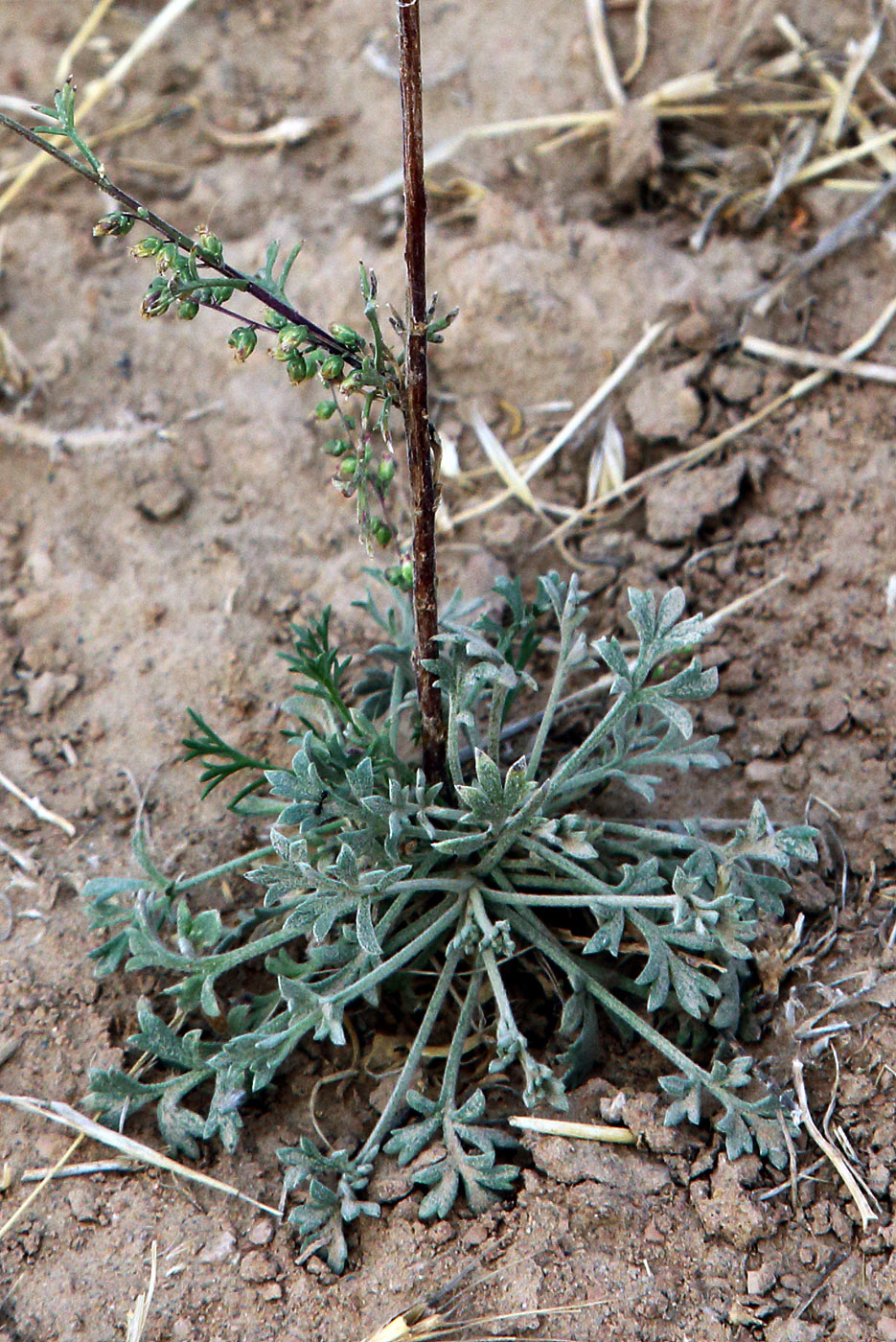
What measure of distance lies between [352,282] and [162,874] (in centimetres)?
194

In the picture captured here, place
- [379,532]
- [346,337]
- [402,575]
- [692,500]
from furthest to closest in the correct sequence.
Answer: [692,500], [402,575], [379,532], [346,337]

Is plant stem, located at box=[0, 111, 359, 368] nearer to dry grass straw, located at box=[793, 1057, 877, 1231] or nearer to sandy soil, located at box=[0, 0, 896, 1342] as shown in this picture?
sandy soil, located at box=[0, 0, 896, 1342]

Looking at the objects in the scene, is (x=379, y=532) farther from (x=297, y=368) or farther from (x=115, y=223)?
(x=115, y=223)

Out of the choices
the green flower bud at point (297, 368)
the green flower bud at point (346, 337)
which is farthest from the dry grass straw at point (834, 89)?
the green flower bud at point (297, 368)

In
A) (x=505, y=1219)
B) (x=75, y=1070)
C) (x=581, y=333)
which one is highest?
(x=581, y=333)

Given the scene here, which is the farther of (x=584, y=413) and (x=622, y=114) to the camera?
(x=622, y=114)

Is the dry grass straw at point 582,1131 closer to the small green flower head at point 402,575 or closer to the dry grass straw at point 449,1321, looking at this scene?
the dry grass straw at point 449,1321

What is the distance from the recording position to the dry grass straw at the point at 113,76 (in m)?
4.04

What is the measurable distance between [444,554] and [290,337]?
1.54 meters

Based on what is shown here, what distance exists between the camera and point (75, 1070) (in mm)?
2512

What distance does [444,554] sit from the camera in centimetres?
339

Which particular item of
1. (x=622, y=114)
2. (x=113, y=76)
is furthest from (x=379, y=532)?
(x=113, y=76)

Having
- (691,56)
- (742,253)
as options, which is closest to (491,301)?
(742,253)

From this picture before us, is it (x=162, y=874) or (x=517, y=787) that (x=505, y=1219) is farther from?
(x=162, y=874)
